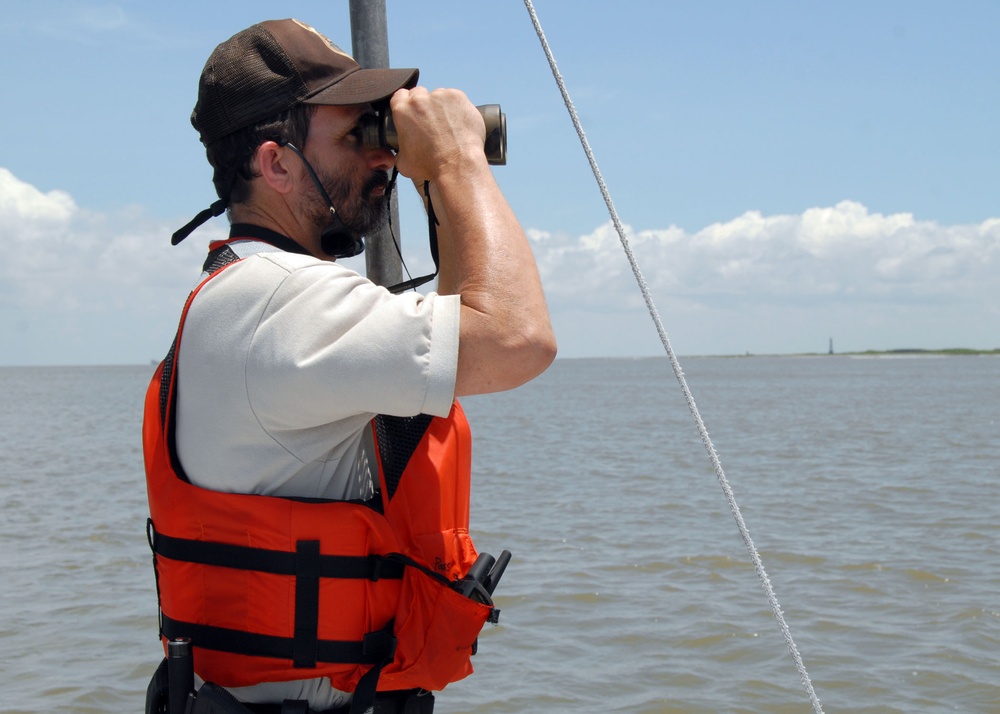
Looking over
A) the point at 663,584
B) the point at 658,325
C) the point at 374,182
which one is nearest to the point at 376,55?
the point at 374,182

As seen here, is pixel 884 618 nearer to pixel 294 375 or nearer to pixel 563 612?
pixel 563 612

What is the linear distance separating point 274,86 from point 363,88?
176 millimetres

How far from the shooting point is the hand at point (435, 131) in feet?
6.15

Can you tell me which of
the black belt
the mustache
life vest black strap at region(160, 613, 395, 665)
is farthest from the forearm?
the black belt

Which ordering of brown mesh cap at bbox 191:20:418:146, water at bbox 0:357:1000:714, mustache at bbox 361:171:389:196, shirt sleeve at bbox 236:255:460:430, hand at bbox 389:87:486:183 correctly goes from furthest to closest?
1. water at bbox 0:357:1000:714
2. mustache at bbox 361:171:389:196
3. brown mesh cap at bbox 191:20:418:146
4. hand at bbox 389:87:486:183
5. shirt sleeve at bbox 236:255:460:430

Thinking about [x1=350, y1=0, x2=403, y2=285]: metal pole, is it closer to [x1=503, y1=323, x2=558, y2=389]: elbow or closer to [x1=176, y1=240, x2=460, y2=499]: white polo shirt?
[x1=176, y1=240, x2=460, y2=499]: white polo shirt

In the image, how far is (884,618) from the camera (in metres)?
8.52

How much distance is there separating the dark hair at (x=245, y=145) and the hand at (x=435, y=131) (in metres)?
0.21

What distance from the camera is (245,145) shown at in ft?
6.66

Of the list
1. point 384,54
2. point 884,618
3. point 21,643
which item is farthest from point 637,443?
point 384,54

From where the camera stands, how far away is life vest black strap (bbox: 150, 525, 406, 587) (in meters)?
1.89

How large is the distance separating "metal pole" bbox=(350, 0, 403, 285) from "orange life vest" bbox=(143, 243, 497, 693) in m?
0.68

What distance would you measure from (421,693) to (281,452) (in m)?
0.65

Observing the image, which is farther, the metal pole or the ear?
the metal pole
